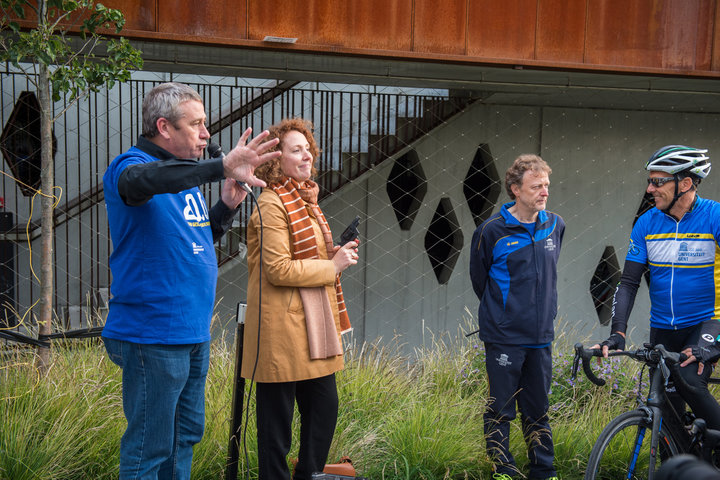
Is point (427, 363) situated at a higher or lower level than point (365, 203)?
lower

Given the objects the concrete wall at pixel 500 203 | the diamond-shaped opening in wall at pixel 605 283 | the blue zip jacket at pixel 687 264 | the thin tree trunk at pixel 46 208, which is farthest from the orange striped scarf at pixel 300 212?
the diamond-shaped opening in wall at pixel 605 283

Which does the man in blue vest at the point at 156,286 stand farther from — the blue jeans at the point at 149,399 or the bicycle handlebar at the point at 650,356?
the bicycle handlebar at the point at 650,356

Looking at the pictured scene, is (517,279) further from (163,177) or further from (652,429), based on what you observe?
(163,177)

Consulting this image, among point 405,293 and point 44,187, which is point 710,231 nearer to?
point 44,187

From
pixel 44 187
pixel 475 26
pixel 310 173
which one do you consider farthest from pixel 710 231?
pixel 44 187

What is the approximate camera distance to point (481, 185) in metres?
7.79

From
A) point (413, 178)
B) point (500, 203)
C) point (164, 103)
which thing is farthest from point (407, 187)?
point (164, 103)

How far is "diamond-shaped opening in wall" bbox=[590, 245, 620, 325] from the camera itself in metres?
8.01

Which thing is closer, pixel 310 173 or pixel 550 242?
pixel 310 173

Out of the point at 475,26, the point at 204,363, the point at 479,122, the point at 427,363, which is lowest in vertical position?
the point at 427,363

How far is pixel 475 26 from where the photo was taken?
507cm

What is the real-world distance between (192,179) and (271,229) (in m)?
0.72

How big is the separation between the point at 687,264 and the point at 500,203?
4.61 metres

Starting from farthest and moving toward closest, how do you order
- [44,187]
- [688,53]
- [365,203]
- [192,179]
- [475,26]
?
[365,203] → [688,53] → [475,26] → [44,187] → [192,179]
